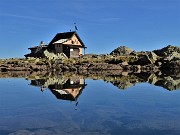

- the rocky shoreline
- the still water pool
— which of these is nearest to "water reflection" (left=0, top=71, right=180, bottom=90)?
the still water pool

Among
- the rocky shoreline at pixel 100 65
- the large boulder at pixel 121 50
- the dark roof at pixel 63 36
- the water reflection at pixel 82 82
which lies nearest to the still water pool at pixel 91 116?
the water reflection at pixel 82 82

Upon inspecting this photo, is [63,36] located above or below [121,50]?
above

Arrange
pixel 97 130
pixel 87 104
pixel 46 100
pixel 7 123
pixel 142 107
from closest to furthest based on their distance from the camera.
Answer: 1. pixel 97 130
2. pixel 7 123
3. pixel 142 107
4. pixel 87 104
5. pixel 46 100

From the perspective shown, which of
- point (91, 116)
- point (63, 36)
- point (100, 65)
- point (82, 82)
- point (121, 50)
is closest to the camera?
point (91, 116)

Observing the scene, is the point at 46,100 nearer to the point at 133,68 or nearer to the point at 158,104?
the point at 158,104

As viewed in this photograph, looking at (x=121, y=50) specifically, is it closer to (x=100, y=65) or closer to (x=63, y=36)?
(x=63, y=36)

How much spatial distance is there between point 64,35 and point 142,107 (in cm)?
7307

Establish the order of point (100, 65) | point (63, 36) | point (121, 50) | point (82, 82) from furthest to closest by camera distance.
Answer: point (121, 50), point (63, 36), point (100, 65), point (82, 82)

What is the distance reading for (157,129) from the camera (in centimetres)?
1107

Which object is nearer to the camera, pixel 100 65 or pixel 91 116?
pixel 91 116

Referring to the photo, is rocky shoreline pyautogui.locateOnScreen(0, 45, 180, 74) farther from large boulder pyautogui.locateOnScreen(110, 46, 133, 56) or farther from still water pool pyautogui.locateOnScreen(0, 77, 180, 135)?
still water pool pyautogui.locateOnScreen(0, 77, 180, 135)

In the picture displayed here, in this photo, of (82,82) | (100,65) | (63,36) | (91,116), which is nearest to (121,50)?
(63,36)

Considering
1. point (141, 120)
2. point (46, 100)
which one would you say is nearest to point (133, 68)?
point (46, 100)

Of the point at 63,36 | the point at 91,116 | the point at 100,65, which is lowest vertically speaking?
the point at 91,116
